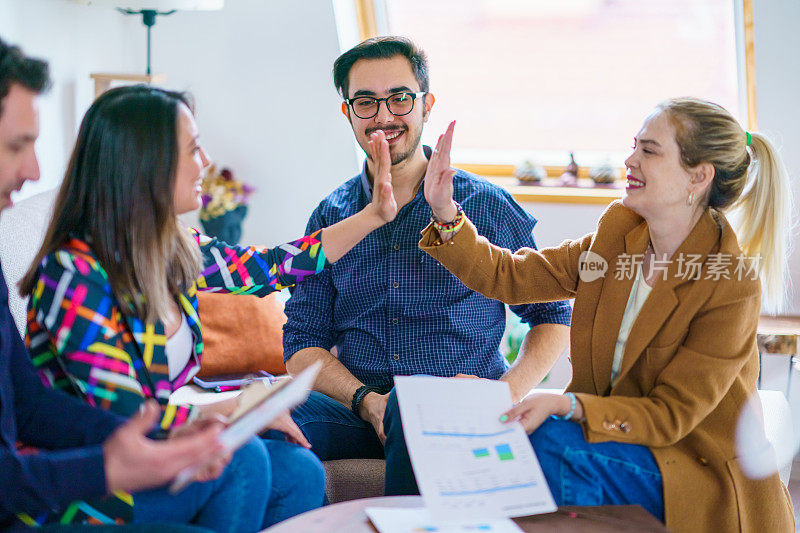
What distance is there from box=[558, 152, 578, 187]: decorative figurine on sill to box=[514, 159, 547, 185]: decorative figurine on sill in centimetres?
9

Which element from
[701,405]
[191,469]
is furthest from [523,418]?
[191,469]

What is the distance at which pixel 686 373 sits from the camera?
5.06ft

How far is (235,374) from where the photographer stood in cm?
232

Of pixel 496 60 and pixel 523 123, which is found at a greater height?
pixel 496 60

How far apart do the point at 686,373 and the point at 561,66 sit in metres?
2.09

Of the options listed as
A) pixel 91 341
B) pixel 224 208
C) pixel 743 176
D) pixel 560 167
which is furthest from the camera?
pixel 560 167

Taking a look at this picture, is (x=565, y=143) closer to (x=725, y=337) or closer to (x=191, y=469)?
(x=725, y=337)

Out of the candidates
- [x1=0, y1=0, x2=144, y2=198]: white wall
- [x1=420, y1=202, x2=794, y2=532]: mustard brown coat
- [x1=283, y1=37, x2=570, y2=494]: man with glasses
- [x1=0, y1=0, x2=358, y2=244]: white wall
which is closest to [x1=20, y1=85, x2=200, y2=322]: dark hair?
[x1=283, y1=37, x2=570, y2=494]: man with glasses

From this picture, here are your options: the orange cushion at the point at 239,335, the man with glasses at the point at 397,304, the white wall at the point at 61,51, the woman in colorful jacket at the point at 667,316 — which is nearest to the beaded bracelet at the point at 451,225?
the woman in colorful jacket at the point at 667,316

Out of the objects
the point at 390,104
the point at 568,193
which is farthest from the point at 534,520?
the point at 568,193

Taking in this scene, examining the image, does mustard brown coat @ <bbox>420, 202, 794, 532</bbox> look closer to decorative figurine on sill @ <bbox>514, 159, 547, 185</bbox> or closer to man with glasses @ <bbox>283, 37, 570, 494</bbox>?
man with glasses @ <bbox>283, 37, 570, 494</bbox>

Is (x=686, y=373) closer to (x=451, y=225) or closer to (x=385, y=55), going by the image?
(x=451, y=225)

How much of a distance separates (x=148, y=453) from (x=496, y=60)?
2761 mm

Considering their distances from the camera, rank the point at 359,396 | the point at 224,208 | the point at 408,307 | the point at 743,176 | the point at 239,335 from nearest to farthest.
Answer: the point at 743,176, the point at 359,396, the point at 408,307, the point at 239,335, the point at 224,208
